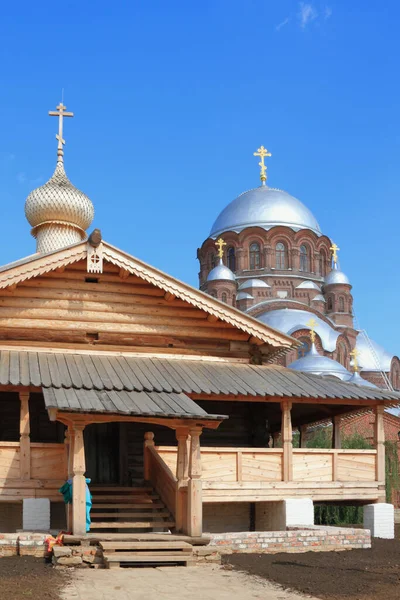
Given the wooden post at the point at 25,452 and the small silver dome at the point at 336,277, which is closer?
the wooden post at the point at 25,452

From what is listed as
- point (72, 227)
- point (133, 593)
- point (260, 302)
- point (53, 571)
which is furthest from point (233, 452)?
point (260, 302)

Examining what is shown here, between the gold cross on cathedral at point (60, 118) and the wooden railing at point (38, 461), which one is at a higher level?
the gold cross on cathedral at point (60, 118)

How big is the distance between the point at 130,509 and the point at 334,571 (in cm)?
411

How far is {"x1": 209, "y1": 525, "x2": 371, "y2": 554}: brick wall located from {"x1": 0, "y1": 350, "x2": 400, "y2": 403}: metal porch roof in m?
2.61

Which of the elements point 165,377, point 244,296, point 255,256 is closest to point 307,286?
point 255,256

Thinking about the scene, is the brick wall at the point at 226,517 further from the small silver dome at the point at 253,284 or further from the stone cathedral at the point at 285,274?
the small silver dome at the point at 253,284

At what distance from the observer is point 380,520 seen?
15820mm

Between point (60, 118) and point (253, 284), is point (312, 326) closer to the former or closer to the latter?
point (253, 284)

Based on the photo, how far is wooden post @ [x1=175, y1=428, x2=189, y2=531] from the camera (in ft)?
40.8

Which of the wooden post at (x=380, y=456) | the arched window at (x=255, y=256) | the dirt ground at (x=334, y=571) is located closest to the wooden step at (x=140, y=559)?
the dirt ground at (x=334, y=571)

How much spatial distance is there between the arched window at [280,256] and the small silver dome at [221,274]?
10.2 ft

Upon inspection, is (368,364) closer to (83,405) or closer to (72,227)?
(72,227)

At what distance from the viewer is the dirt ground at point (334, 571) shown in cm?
890

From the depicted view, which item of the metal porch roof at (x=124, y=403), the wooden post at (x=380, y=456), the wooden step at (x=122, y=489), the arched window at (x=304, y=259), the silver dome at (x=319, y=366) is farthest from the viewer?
the arched window at (x=304, y=259)
